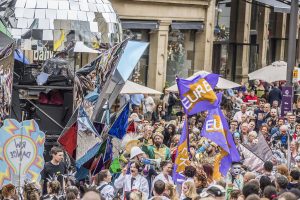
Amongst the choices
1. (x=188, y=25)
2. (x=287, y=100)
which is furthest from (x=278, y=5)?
(x=287, y=100)

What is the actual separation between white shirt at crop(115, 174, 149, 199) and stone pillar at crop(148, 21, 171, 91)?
20.4 meters

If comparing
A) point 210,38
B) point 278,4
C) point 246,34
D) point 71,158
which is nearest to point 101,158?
point 71,158

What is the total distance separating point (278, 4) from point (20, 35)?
2055 cm

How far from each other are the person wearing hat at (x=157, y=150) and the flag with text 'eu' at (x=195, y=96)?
2.48 feet

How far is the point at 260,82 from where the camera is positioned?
149 ft

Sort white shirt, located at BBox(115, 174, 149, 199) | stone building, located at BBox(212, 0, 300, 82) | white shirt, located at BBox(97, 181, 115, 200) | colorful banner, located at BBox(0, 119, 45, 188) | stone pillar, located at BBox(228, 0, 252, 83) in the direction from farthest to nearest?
stone pillar, located at BBox(228, 0, 252, 83) < stone building, located at BBox(212, 0, 300, 82) < white shirt, located at BBox(115, 174, 149, 199) < white shirt, located at BBox(97, 181, 115, 200) < colorful banner, located at BBox(0, 119, 45, 188)

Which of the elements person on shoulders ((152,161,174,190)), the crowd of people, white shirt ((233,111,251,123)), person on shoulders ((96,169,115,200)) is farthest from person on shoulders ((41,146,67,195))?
white shirt ((233,111,251,123))

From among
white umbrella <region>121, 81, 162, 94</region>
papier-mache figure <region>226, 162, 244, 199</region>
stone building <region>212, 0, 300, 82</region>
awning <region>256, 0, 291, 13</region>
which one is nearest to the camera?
papier-mache figure <region>226, 162, 244, 199</region>

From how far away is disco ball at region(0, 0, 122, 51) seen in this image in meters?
20.0

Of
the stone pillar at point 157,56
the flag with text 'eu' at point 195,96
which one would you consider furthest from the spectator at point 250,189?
the stone pillar at point 157,56

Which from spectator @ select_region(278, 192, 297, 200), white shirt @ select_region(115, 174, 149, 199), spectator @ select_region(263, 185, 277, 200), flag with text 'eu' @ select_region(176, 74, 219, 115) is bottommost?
white shirt @ select_region(115, 174, 149, 199)

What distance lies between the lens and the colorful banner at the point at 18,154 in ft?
53.0

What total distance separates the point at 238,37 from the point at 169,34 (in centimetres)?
1010

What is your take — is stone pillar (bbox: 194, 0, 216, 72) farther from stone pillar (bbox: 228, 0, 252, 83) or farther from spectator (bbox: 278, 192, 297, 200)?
spectator (bbox: 278, 192, 297, 200)
